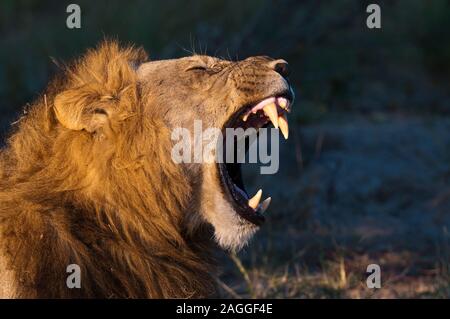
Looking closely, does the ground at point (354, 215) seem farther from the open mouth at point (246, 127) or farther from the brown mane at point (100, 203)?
the brown mane at point (100, 203)

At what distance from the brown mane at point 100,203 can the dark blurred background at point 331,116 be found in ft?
1.83

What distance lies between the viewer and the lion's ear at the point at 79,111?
12.1ft

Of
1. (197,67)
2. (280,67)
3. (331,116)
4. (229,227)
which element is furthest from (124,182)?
(331,116)

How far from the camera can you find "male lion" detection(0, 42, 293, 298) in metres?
3.53

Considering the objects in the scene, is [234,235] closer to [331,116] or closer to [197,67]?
[197,67]

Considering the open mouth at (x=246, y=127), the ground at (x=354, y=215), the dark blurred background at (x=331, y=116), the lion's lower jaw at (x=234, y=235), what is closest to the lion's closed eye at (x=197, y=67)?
the open mouth at (x=246, y=127)

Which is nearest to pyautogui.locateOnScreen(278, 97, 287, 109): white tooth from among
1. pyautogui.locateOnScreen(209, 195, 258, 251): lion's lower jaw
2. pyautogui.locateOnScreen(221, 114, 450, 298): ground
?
pyautogui.locateOnScreen(209, 195, 258, 251): lion's lower jaw

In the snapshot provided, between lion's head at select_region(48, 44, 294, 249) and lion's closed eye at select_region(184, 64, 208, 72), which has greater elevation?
lion's closed eye at select_region(184, 64, 208, 72)

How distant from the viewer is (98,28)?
35.7ft

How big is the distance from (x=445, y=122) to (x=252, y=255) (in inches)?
140

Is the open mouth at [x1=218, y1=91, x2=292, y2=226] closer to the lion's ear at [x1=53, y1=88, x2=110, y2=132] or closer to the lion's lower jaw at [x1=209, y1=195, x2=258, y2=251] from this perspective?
the lion's lower jaw at [x1=209, y1=195, x2=258, y2=251]
